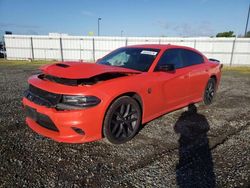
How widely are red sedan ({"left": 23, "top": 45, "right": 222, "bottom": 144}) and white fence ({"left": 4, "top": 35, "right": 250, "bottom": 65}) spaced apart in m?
15.7

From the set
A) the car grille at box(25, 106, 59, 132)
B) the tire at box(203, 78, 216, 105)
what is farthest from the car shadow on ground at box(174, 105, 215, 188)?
the car grille at box(25, 106, 59, 132)

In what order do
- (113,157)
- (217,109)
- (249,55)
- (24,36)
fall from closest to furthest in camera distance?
(113,157) < (217,109) < (249,55) < (24,36)

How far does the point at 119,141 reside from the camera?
10.6 feet

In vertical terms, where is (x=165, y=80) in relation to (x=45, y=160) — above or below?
above

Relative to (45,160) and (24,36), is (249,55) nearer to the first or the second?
(45,160)

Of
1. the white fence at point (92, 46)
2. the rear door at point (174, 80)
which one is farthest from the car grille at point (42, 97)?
the white fence at point (92, 46)

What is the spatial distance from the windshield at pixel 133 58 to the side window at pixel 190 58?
84 centimetres

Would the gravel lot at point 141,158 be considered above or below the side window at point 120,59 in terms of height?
below

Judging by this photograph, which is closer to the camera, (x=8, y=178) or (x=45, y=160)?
(x=8, y=178)

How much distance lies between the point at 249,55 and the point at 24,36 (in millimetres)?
21804

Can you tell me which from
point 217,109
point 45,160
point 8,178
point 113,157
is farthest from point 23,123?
point 217,109

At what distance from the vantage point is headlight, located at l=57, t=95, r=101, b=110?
2756 mm

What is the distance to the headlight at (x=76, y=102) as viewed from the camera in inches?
108

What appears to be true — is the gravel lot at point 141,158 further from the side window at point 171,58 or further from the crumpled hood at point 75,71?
the side window at point 171,58
